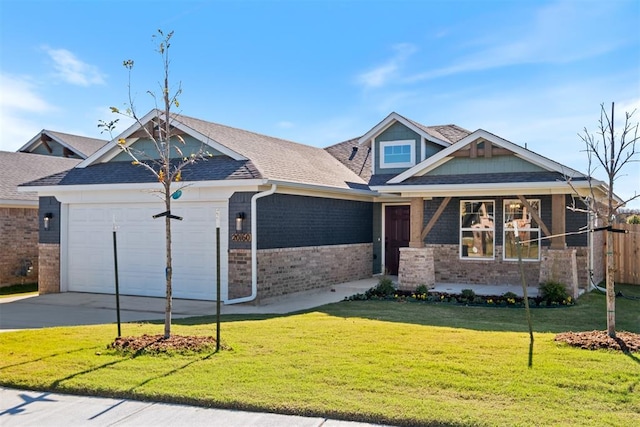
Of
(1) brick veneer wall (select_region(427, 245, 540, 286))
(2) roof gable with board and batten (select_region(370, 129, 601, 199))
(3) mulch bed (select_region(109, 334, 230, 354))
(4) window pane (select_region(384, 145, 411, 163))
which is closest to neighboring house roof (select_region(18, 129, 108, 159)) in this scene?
(4) window pane (select_region(384, 145, 411, 163))

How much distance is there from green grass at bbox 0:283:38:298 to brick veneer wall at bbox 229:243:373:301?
7586 mm

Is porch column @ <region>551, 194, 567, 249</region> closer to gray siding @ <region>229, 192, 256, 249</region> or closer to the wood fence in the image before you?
the wood fence

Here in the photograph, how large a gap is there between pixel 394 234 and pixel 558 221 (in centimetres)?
645

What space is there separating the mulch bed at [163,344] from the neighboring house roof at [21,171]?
38.6 feet

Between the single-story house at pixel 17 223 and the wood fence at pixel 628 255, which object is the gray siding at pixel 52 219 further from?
the wood fence at pixel 628 255

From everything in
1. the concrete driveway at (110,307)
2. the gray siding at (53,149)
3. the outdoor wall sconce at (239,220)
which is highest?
the gray siding at (53,149)

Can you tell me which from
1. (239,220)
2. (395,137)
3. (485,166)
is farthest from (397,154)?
(239,220)

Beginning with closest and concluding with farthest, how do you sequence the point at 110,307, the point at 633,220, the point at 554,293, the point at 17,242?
the point at 554,293, the point at 110,307, the point at 17,242, the point at 633,220

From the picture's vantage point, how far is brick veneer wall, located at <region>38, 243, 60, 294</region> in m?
15.8

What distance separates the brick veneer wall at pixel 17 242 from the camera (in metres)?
18.0

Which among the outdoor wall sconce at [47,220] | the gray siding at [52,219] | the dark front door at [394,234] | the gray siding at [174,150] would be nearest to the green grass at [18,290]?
the gray siding at [52,219]

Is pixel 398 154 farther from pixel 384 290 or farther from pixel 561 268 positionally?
pixel 561 268

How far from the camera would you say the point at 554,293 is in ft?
41.6

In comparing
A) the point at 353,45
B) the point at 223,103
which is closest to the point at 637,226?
the point at 353,45
